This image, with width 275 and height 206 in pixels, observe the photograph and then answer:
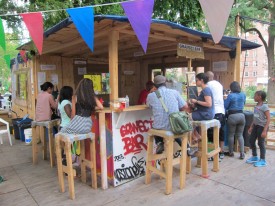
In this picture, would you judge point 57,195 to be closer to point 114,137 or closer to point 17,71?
point 114,137

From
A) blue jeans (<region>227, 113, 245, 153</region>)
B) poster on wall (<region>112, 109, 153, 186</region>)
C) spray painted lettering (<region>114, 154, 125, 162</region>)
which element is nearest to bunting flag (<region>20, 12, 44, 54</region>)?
poster on wall (<region>112, 109, 153, 186</region>)

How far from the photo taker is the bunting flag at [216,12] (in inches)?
106

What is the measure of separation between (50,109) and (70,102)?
114cm

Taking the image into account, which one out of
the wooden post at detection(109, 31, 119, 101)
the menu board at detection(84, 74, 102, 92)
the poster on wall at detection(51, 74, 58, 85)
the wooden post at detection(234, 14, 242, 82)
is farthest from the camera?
the menu board at detection(84, 74, 102, 92)

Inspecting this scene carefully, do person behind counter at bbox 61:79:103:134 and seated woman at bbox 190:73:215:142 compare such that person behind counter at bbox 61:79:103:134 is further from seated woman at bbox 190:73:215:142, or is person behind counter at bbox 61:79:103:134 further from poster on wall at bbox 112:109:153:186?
seated woman at bbox 190:73:215:142

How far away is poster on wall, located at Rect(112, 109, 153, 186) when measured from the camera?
3.57 meters

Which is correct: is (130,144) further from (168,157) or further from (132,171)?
(168,157)

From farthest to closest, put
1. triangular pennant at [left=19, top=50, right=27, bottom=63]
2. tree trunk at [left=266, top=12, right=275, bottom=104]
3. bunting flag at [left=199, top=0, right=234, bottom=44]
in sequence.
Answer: tree trunk at [left=266, top=12, right=275, bottom=104], triangular pennant at [left=19, top=50, right=27, bottom=63], bunting flag at [left=199, top=0, right=234, bottom=44]

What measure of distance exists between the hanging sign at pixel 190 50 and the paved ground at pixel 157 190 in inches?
83.3

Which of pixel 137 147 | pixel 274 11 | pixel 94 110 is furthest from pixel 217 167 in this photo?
pixel 274 11

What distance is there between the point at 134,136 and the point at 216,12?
211 centimetres

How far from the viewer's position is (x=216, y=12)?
2.73 meters

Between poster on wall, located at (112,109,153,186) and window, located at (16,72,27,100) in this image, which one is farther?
window, located at (16,72,27,100)

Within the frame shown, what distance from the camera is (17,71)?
8.02 meters
